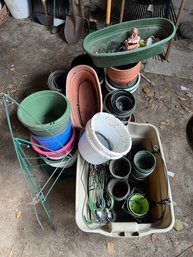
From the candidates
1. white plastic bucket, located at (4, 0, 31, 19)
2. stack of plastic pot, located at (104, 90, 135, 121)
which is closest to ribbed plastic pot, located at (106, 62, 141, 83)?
stack of plastic pot, located at (104, 90, 135, 121)

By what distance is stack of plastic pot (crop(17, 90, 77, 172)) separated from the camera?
1215mm

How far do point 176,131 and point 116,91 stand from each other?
2.08ft

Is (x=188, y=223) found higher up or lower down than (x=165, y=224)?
lower down

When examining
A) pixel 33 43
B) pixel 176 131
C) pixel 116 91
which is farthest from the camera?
pixel 33 43

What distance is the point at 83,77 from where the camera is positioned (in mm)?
1675

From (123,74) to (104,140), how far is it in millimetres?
492

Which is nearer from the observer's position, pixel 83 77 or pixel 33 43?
pixel 83 77

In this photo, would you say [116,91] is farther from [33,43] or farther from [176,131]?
[33,43]

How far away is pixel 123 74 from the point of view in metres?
1.59

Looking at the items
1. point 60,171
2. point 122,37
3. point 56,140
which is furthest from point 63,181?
point 122,37

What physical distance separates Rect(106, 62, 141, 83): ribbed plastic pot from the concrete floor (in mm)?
377

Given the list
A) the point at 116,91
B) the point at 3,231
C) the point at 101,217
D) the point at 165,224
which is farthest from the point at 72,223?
the point at 116,91

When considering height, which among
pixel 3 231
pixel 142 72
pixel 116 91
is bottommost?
pixel 3 231

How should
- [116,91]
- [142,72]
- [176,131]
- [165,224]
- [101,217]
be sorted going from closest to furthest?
1. [165,224]
2. [101,217]
3. [116,91]
4. [176,131]
5. [142,72]
